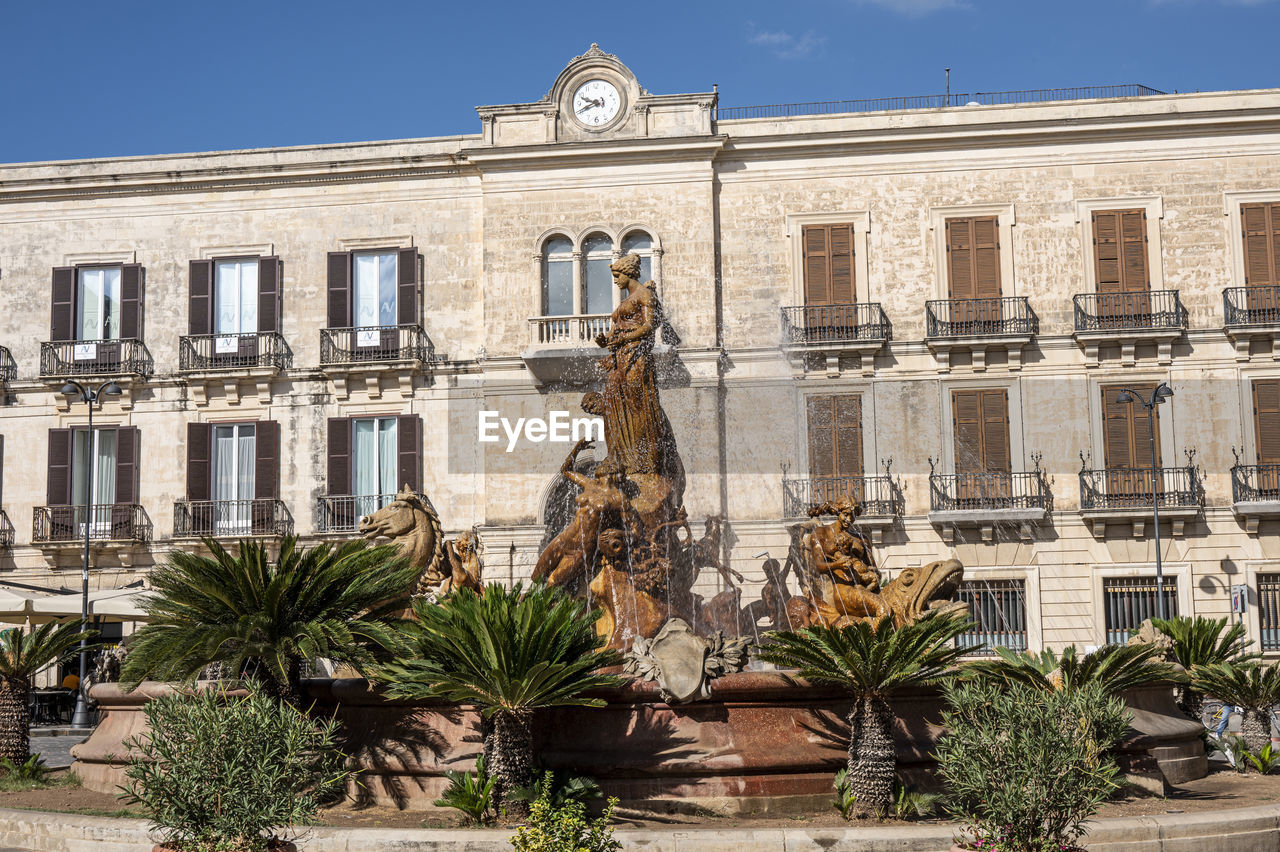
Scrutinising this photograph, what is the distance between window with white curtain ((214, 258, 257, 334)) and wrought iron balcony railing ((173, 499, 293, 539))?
396 centimetres

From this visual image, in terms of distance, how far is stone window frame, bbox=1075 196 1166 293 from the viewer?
27734 mm

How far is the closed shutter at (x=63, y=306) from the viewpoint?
99.3 ft

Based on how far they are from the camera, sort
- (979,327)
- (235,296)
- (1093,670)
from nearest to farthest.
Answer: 1. (1093,670)
2. (979,327)
3. (235,296)

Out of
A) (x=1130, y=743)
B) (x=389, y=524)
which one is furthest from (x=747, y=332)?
(x=1130, y=743)

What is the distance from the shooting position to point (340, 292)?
97.1 ft

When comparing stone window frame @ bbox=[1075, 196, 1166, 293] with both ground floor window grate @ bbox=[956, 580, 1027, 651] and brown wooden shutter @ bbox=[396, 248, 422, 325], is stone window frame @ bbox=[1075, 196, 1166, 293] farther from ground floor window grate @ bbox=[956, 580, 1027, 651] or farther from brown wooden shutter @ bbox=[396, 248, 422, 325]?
brown wooden shutter @ bbox=[396, 248, 422, 325]

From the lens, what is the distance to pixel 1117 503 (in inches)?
1061

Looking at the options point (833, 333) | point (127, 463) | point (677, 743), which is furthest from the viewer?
point (127, 463)

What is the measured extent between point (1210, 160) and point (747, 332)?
10374mm

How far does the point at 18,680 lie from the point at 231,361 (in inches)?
650

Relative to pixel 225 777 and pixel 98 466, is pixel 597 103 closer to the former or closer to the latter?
pixel 98 466

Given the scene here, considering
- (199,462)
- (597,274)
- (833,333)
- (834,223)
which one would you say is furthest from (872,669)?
(199,462)

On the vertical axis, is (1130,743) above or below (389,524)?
below

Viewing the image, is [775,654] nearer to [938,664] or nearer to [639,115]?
[938,664]
